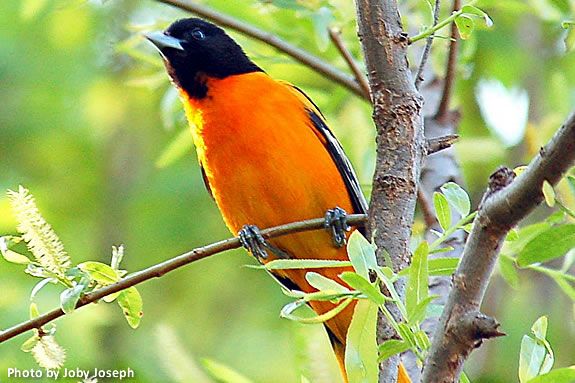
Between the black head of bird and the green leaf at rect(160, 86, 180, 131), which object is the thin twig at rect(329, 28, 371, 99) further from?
Answer: the green leaf at rect(160, 86, 180, 131)

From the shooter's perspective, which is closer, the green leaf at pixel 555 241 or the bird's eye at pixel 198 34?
the green leaf at pixel 555 241

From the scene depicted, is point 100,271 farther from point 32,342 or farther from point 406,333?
point 406,333

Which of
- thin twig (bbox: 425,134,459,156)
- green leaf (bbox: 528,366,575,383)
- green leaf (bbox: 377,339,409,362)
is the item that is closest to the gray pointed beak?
thin twig (bbox: 425,134,459,156)

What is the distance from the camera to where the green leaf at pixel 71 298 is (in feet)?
5.93

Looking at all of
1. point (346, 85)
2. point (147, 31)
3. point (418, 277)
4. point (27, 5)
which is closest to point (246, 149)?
point (346, 85)

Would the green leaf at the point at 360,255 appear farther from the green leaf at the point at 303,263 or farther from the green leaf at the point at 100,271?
the green leaf at the point at 100,271

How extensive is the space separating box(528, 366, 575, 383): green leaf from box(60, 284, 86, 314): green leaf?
822mm

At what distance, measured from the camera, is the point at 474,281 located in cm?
148

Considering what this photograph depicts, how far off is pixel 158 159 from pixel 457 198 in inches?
104

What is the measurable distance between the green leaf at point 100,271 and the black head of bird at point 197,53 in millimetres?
1695

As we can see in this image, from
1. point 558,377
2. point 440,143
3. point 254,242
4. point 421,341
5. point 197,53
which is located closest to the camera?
point 558,377

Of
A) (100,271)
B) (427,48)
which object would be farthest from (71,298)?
(427,48)

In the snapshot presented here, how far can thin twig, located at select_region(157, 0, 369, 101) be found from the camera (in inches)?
126

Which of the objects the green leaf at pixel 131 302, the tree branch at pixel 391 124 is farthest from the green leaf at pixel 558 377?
the green leaf at pixel 131 302
